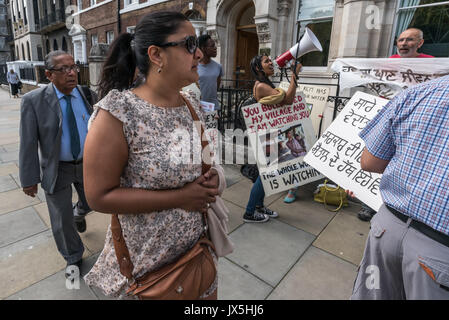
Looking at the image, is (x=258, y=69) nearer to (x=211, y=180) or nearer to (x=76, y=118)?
(x=76, y=118)

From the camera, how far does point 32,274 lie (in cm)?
251

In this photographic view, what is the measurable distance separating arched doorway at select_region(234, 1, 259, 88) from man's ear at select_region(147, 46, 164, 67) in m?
8.92

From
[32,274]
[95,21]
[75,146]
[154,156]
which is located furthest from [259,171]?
[95,21]

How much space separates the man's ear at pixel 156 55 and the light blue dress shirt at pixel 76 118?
1.70m

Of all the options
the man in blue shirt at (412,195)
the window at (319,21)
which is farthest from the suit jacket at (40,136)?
the window at (319,21)

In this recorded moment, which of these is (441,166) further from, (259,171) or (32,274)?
(32,274)

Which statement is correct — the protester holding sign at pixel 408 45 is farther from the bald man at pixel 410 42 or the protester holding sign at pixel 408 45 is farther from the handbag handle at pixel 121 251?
the handbag handle at pixel 121 251

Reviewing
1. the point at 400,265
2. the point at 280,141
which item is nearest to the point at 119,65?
the point at 400,265

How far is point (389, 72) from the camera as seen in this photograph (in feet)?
12.6

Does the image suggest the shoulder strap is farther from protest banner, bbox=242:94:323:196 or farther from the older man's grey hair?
protest banner, bbox=242:94:323:196

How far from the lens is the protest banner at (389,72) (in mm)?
3387

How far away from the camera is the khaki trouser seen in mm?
1160

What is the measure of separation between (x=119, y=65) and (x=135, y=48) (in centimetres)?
12
